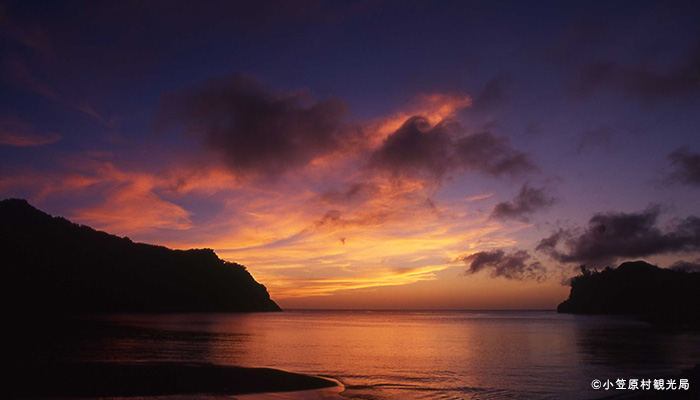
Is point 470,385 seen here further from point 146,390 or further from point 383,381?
point 146,390

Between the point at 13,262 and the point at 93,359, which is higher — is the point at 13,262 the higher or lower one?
the higher one

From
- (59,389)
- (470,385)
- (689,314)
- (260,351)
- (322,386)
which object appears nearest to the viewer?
(59,389)

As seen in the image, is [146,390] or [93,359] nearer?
[146,390]

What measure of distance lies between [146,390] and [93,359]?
16.0 meters

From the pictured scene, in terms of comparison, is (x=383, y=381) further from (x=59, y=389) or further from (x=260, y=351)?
(x=260, y=351)

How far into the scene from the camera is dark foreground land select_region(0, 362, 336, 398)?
25156 mm

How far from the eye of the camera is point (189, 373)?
106 ft

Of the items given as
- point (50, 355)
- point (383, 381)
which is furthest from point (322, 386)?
point (50, 355)

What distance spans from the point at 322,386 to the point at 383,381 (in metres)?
5.47

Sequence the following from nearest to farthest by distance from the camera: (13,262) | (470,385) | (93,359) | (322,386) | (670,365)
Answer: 1. (322,386)
2. (470,385)
3. (93,359)
4. (670,365)
5. (13,262)

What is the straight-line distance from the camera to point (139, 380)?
28547 millimetres

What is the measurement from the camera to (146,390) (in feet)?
84.4

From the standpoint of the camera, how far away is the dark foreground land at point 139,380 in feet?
82.5

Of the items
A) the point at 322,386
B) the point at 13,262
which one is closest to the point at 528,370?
the point at 322,386
